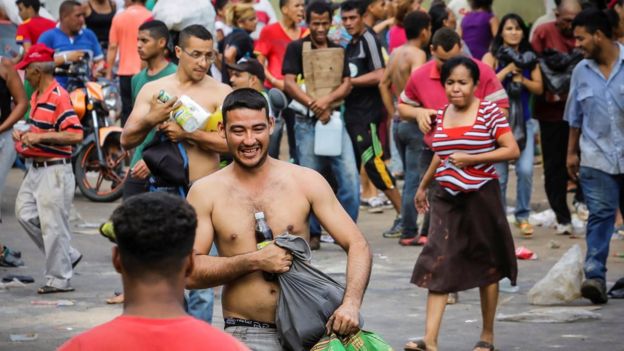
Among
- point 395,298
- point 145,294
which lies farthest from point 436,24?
point 145,294

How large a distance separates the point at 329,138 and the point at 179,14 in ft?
6.39

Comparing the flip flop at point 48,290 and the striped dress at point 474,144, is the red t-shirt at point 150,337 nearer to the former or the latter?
the striped dress at point 474,144

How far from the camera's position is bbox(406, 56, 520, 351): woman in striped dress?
8.60 m

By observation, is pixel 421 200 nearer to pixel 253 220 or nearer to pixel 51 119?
pixel 51 119

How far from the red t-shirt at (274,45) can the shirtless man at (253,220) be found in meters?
8.46

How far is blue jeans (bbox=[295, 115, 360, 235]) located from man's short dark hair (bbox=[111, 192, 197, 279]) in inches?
346

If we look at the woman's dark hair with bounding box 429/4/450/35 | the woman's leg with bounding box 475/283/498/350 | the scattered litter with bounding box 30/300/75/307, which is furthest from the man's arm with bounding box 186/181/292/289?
the woman's dark hair with bounding box 429/4/450/35

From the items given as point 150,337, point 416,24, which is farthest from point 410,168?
point 150,337

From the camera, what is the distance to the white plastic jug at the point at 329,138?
12.4 metres

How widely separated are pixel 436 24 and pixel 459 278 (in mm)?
5577

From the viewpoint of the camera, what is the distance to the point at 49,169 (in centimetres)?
1072

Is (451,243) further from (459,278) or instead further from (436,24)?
(436,24)

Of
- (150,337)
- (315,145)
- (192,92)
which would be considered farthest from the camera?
(315,145)

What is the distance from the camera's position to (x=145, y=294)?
11.7 feet
